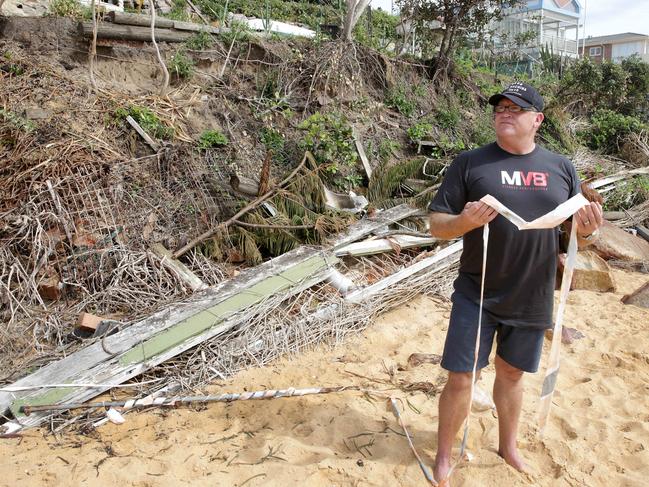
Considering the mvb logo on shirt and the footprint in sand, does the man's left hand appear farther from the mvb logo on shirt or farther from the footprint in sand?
the footprint in sand

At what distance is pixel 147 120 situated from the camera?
6.52 metres

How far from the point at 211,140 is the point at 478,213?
5094mm

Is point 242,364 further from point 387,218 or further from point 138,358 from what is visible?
point 387,218

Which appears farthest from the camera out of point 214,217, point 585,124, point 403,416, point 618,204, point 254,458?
point 585,124

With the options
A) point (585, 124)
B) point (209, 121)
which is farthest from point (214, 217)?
point (585, 124)

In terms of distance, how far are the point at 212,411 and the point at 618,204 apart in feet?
25.4

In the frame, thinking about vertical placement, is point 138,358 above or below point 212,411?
above

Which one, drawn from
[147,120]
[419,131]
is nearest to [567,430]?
[147,120]

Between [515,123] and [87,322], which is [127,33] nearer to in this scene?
[87,322]

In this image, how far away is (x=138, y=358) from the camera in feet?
12.8

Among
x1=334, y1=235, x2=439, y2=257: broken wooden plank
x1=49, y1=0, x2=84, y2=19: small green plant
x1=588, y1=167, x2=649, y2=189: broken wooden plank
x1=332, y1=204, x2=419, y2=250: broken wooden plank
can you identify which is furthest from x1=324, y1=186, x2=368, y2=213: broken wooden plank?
x1=49, y1=0, x2=84, y2=19: small green plant

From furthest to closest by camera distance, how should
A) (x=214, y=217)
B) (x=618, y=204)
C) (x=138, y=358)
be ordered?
(x=618, y=204) → (x=214, y=217) → (x=138, y=358)

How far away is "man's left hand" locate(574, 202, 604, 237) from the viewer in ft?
8.18

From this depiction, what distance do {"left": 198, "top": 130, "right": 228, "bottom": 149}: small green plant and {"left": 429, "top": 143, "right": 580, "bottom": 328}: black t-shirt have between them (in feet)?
15.5
